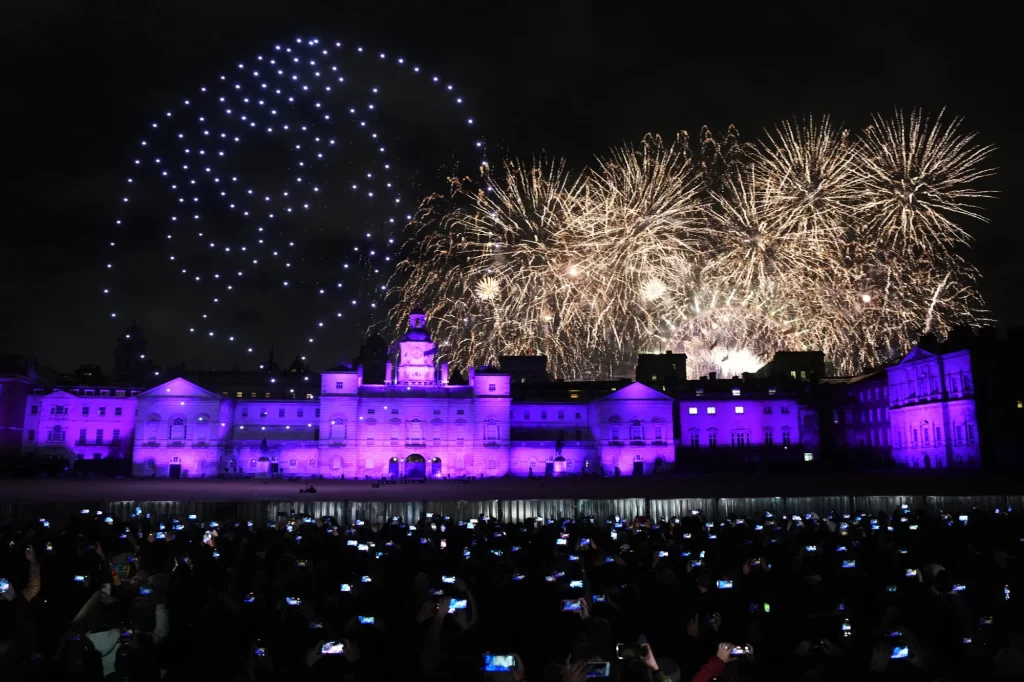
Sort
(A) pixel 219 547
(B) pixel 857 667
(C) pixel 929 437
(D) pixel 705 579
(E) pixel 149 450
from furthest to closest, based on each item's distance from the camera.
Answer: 1. (E) pixel 149 450
2. (C) pixel 929 437
3. (A) pixel 219 547
4. (D) pixel 705 579
5. (B) pixel 857 667

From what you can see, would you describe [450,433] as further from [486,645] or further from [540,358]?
[486,645]

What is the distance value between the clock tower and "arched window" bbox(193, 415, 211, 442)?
1780cm

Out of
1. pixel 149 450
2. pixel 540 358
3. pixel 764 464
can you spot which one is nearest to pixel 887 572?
pixel 764 464

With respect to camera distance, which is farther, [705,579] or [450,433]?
[450,433]

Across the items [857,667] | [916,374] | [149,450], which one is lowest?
[857,667]

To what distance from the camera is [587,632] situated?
27.0 ft

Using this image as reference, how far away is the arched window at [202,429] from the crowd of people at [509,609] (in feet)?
192

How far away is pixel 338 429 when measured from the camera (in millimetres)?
74312

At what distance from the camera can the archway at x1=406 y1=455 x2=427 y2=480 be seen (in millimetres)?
74312

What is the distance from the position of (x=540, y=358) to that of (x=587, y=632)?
92750mm

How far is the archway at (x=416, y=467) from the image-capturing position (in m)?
74.3

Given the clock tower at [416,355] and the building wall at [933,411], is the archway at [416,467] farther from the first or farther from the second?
the building wall at [933,411]

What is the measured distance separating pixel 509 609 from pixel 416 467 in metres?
64.9

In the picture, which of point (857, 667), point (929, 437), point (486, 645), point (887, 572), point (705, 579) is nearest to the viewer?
point (857, 667)
